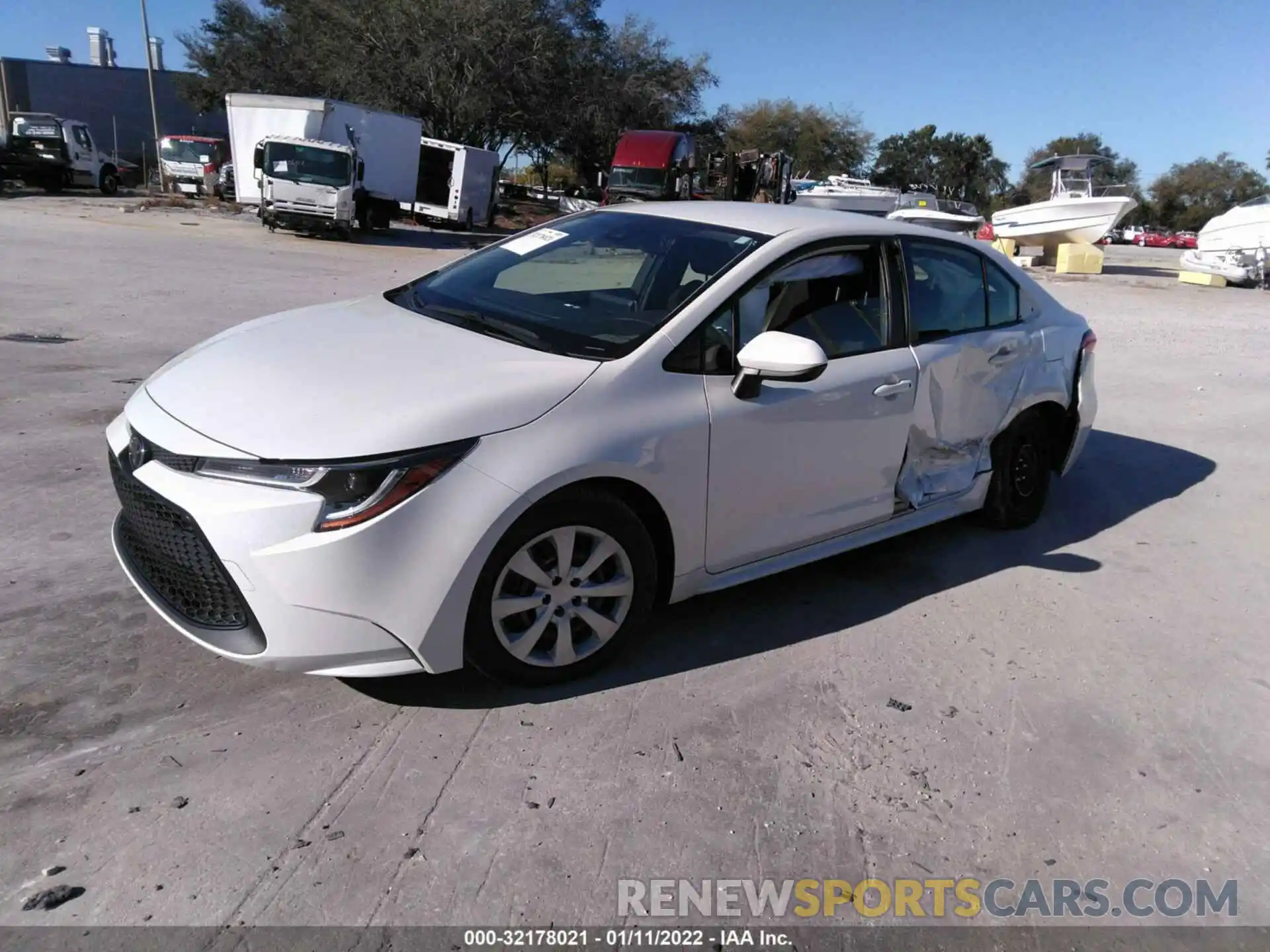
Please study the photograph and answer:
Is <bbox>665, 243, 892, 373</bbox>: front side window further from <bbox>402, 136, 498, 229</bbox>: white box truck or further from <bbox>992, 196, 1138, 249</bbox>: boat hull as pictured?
<bbox>992, 196, 1138, 249</bbox>: boat hull

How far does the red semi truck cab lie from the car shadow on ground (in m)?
23.2

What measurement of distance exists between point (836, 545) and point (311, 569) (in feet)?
7.43

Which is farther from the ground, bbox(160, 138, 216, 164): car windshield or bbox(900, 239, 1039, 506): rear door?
bbox(160, 138, 216, 164): car windshield

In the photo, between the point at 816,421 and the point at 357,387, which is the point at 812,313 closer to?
the point at 816,421

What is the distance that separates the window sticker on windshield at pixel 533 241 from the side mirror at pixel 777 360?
1290 mm

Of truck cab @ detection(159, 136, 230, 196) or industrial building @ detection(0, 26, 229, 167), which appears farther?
industrial building @ detection(0, 26, 229, 167)

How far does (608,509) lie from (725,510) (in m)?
0.57

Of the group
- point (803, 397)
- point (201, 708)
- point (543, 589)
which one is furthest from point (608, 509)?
point (201, 708)

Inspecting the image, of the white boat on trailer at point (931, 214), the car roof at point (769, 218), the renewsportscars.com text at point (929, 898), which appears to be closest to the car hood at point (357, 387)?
the car roof at point (769, 218)

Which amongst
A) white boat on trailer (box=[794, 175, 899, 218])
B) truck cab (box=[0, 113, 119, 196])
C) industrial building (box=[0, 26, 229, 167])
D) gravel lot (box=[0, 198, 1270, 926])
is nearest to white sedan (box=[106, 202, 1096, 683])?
gravel lot (box=[0, 198, 1270, 926])

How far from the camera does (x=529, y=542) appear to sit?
118 inches

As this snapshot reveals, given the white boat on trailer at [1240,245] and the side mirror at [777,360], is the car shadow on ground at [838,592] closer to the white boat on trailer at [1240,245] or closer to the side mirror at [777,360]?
the side mirror at [777,360]

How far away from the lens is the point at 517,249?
4.32 metres

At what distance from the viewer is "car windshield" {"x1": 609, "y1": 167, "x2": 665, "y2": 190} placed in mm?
27875
